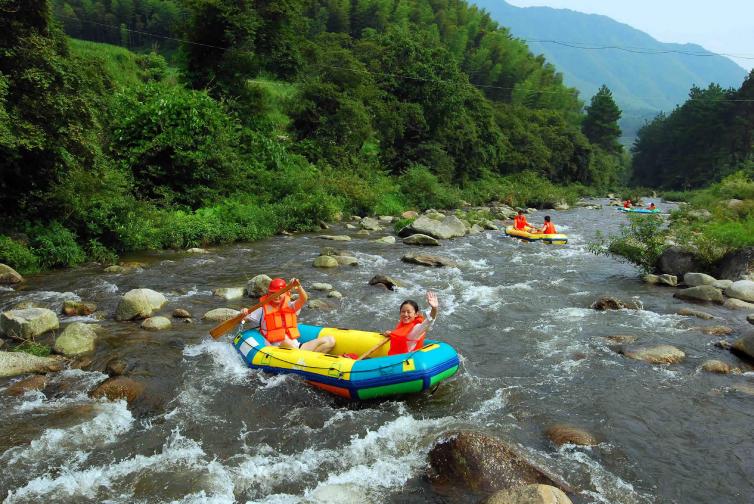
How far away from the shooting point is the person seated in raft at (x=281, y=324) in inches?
288

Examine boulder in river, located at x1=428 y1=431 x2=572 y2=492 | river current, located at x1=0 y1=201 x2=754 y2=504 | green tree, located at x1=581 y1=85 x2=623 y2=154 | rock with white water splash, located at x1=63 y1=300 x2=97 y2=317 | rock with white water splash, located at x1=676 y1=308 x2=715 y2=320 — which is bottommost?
rock with white water splash, located at x1=63 y1=300 x2=97 y2=317

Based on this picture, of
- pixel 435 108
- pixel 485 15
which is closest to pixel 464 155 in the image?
pixel 435 108

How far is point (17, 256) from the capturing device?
10750 millimetres

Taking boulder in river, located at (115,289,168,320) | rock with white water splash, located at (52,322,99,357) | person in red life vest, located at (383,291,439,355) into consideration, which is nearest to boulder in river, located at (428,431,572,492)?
person in red life vest, located at (383,291,439,355)

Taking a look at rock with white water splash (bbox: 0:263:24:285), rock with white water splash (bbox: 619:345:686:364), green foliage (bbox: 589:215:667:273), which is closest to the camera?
rock with white water splash (bbox: 619:345:686:364)

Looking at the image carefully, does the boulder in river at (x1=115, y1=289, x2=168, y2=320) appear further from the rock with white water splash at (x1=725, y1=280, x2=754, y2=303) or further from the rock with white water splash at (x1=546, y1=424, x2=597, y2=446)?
the rock with white water splash at (x1=725, y1=280, x2=754, y2=303)

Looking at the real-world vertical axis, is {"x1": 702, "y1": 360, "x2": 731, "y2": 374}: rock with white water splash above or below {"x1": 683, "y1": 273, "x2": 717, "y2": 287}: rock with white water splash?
below

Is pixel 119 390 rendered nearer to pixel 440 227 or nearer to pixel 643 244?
pixel 643 244

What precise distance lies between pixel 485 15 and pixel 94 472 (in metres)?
83.0

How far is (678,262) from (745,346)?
536 cm

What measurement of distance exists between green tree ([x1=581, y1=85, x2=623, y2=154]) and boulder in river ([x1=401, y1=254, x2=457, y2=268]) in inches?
2235

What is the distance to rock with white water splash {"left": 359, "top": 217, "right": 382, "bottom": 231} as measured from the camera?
2041cm

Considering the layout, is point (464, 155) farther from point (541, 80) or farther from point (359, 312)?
point (541, 80)

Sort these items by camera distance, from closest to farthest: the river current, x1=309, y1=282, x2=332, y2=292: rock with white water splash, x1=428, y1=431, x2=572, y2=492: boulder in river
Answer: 1. x1=428, y1=431, x2=572, y2=492: boulder in river
2. the river current
3. x1=309, y1=282, x2=332, y2=292: rock with white water splash
